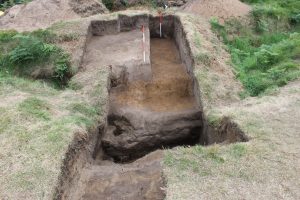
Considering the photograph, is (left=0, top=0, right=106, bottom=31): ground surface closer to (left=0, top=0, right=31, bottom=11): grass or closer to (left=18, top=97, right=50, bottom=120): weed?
(left=0, top=0, right=31, bottom=11): grass

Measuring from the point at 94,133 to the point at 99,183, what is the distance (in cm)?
156

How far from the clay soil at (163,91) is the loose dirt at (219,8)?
2.35 metres

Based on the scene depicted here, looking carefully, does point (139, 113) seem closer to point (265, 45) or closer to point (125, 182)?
point (125, 182)

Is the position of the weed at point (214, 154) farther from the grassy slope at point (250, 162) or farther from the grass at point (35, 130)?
the grass at point (35, 130)

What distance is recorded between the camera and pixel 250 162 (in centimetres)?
598

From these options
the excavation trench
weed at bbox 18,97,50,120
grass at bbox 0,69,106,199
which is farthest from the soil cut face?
weed at bbox 18,97,50,120

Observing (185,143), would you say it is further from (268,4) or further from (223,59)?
(268,4)

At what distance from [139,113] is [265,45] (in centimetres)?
419

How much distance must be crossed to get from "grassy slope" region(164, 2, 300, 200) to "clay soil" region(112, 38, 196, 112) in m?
1.89

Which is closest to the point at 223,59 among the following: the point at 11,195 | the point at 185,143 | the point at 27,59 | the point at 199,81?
the point at 199,81

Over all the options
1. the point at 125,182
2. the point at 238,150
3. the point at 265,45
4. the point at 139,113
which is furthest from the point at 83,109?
the point at 265,45

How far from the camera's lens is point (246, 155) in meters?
6.12

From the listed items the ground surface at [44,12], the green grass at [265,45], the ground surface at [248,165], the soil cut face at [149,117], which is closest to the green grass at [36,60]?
the soil cut face at [149,117]

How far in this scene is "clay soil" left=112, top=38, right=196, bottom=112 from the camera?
9422 millimetres
